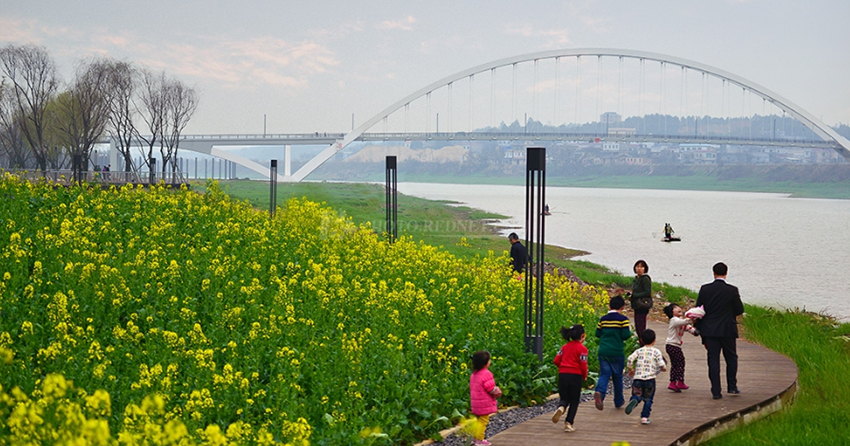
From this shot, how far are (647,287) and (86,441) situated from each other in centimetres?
702

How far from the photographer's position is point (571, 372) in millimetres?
6895

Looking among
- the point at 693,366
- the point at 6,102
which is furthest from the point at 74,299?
the point at 6,102

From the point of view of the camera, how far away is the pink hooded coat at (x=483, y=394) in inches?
254

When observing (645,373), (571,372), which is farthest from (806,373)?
(571,372)

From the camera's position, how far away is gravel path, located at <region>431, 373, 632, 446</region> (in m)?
6.96

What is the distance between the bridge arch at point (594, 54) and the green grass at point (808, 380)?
63053 mm

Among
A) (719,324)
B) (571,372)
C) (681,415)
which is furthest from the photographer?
(719,324)

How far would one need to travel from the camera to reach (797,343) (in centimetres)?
1200

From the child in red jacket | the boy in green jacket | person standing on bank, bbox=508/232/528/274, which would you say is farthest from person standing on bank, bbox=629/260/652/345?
person standing on bank, bbox=508/232/528/274

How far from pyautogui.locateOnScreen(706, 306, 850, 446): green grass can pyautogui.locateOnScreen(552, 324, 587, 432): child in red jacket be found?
1.38 metres

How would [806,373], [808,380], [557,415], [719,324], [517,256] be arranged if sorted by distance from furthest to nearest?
[517,256], [806,373], [808,380], [719,324], [557,415]

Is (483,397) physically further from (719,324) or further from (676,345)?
(719,324)

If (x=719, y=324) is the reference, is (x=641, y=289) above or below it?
above

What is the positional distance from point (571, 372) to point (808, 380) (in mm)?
4755
